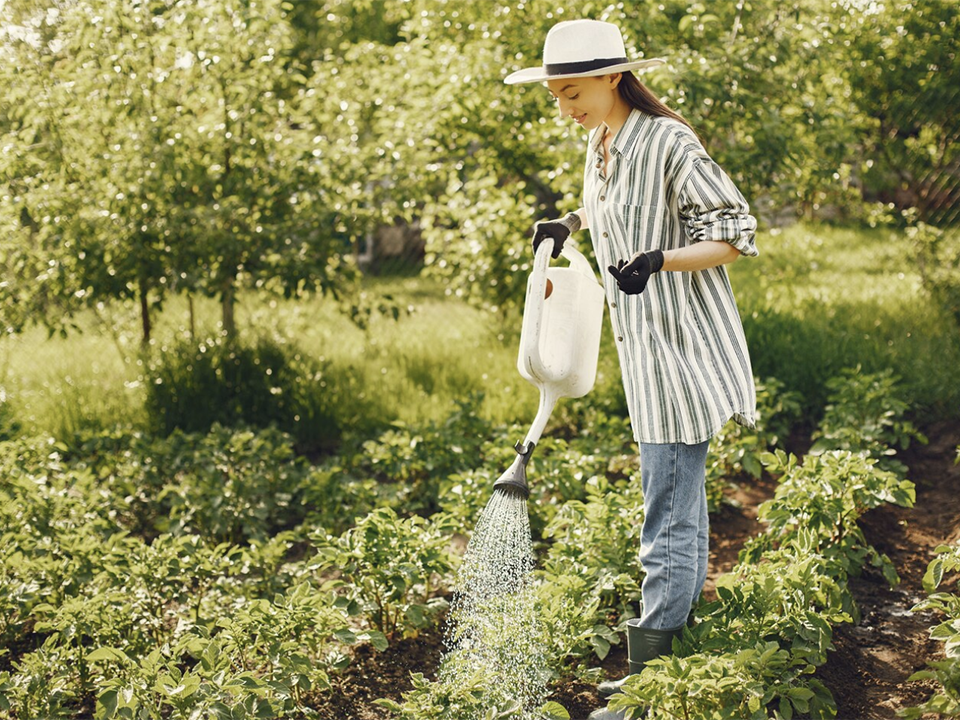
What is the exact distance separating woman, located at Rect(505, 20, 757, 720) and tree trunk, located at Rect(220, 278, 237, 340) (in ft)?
9.96

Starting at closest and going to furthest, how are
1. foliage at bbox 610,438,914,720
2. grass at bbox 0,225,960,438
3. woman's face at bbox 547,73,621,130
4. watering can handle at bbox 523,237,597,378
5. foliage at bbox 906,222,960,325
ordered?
foliage at bbox 610,438,914,720 < woman's face at bbox 547,73,621,130 < watering can handle at bbox 523,237,597,378 < grass at bbox 0,225,960,438 < foliage at bbox 906,222,960,325

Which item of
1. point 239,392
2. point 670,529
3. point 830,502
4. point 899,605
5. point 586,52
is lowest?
point 899,605

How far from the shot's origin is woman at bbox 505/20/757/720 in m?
2.26

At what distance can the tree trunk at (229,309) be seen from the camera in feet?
16.8

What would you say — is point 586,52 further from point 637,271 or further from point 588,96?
point 637,271

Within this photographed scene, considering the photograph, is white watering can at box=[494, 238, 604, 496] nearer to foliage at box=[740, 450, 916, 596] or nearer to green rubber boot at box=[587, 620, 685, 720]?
green rubber boot at box=[587, 620, 685, 720]

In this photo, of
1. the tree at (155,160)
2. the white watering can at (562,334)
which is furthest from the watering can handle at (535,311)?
the tree at (155,160)

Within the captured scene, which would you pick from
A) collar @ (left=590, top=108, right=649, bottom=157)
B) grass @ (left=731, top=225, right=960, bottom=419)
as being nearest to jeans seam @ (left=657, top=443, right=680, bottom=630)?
collar @ (left=590, top=108, right=649, bottom=157)

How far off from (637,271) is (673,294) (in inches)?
8.2

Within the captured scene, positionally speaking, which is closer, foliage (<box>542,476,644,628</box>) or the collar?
the collar

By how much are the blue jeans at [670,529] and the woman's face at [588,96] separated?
0.78 meters

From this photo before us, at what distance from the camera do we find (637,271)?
2158mm

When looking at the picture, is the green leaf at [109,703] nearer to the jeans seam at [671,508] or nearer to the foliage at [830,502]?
the jeans seam at [671,508]

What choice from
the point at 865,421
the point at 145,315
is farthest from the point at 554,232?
the point at 145,315
